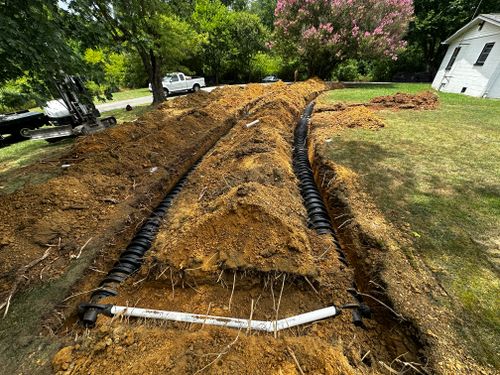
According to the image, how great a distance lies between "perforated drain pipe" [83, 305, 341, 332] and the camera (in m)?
2.12

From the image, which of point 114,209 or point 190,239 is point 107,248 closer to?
point 114,209

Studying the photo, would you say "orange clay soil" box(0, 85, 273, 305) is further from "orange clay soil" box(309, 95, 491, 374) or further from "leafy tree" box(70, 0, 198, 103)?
"leafy tree" box(70, 0, 198, 103)

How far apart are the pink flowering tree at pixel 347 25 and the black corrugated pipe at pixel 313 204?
12.0m

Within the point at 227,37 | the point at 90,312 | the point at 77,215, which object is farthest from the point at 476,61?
the point at 227,37

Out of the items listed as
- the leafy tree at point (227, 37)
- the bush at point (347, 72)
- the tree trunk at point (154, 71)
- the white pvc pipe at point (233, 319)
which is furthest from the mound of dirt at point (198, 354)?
the bush at point (347, 72)

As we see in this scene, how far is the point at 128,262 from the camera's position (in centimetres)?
297

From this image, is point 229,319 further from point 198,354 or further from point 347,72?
point 347,72

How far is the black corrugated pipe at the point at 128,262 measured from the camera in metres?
2.33

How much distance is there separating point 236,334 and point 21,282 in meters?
2.32

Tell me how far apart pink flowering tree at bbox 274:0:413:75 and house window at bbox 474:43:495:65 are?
13.0ft

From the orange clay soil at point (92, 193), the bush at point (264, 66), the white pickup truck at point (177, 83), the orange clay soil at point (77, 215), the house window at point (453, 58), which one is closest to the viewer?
the orange clay soil at point (77, 215)

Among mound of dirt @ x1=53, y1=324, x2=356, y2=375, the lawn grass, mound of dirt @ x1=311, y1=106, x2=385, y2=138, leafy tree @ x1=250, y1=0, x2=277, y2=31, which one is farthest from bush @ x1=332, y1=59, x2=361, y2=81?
mound of dirt @ x1=53, y1=324, x2=356, y2=375

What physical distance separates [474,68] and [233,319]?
17.7 m

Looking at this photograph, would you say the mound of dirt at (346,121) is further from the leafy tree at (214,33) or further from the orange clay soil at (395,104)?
the leafy tree at (214,33)
